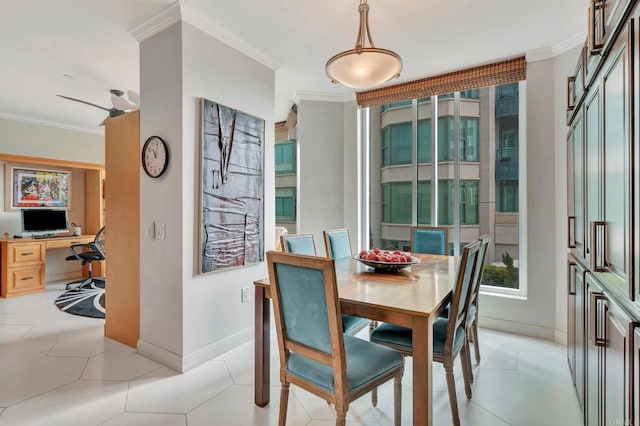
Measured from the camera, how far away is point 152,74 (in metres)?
2.54

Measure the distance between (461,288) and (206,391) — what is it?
5.68 feet

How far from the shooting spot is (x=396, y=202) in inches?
161

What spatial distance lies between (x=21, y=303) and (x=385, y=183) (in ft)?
15.9

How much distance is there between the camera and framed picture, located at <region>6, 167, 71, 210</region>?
4.88 metres

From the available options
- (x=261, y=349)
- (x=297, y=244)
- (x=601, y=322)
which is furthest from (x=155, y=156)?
(x=601, y=322)

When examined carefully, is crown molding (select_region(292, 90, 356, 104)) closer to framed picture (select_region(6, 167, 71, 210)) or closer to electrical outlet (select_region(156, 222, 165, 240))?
electrical outlet (select_region(156, 222, 165, 240))

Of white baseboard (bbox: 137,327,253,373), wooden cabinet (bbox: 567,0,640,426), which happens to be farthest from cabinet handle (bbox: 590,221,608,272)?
white baseboard (bbox: 137,327,253,373)

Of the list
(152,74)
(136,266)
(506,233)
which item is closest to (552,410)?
(506,233)

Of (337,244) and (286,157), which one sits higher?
(286,157)

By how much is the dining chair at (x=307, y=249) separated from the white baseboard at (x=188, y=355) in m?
0.95

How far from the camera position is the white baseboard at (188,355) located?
2379 millimetres

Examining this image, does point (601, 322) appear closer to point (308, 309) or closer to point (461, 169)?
point (308, 309)

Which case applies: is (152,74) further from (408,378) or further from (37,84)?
(408,378)

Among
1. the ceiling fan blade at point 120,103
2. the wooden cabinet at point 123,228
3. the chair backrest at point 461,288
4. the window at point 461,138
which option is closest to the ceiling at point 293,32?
the ceiling fan blade at point 120,103
